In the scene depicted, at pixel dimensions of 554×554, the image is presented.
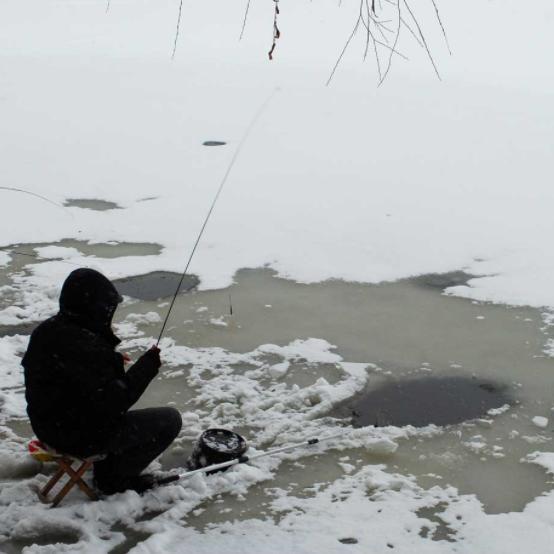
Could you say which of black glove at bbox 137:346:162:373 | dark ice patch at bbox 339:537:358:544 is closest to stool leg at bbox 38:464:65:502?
black glove at bbox 137:346:162:373

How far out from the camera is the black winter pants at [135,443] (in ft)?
13.9

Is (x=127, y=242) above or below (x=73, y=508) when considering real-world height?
below

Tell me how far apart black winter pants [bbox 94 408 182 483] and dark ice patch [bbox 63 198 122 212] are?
7.45 meters

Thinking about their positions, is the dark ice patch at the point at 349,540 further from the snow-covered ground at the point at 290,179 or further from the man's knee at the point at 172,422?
the man's knee at the point at 172,422

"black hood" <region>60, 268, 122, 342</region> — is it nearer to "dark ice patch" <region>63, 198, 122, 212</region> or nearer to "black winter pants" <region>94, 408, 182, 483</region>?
"black winter pants" <region>94, 408, 182, 483</region>

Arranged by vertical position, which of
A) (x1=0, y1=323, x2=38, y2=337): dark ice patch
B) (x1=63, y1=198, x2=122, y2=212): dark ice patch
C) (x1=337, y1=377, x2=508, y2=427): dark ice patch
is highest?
(x1=337, y1=377, x2=508, y2=427): dark ice patch

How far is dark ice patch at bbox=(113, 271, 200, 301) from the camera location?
800 cm

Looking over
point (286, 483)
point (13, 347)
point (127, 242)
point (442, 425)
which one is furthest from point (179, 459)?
point (127, 242)

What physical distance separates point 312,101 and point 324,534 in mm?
14411

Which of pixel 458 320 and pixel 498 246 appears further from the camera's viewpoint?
pixel 498 246

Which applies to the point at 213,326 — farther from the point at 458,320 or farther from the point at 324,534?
the point at 324,534

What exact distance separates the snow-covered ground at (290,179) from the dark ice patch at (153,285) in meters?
0.23

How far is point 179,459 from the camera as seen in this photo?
4.91m

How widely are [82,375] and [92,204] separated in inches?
→ 323
